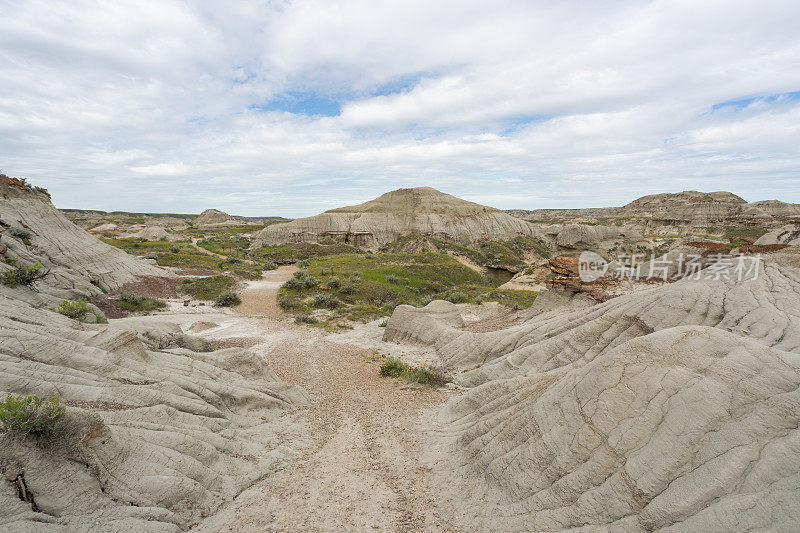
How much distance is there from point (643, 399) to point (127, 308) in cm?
2269

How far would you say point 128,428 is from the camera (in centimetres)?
560

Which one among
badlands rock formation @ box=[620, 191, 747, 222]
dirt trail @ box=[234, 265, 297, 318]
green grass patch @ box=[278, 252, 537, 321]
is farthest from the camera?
badlands rock formation @ box=[620, 191, 747, 222]

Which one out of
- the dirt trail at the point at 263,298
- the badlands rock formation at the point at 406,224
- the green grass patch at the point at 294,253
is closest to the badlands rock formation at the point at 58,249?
the dirt trail at the point at 263,298

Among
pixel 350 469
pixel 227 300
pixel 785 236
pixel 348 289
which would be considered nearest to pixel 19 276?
pixel 227 300

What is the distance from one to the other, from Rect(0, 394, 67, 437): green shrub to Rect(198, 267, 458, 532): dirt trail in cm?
236

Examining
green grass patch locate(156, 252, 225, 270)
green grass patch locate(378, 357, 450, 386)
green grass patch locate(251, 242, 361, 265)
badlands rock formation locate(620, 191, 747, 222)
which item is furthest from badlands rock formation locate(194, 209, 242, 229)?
badlands rock formation locate(620, 191, 747, 222)

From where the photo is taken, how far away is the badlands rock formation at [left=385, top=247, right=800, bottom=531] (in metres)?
3.95

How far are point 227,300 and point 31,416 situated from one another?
1961cm

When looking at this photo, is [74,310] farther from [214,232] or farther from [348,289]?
[214,232]

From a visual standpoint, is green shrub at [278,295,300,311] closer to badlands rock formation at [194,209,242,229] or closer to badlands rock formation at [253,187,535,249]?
badlands rock formation at [253,187,535,249]

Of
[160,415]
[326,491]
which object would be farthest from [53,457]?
[326,491]

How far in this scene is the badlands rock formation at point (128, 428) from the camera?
4.27m

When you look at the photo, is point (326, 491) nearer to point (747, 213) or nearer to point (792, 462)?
point (792, 462)

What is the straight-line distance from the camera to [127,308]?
19156 millimetres
